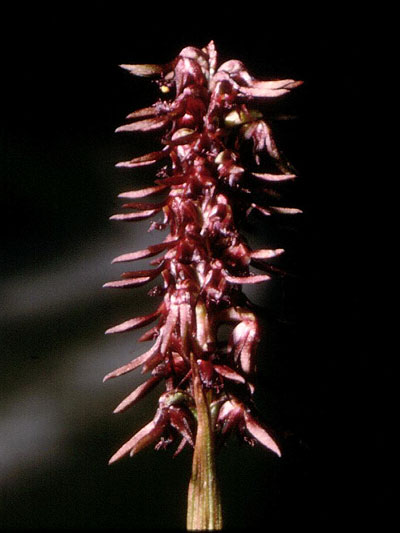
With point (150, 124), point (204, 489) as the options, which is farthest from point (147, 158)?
point (204, 489)

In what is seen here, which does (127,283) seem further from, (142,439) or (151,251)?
(142,439)

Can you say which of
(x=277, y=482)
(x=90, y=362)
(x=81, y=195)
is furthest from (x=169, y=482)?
(x=81, y=195)

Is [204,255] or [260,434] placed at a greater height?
[204,255]

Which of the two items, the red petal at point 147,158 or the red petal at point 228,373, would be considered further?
the red petal at point 147,158

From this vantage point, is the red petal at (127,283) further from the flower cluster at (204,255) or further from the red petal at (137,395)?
the red petal at (137,395)

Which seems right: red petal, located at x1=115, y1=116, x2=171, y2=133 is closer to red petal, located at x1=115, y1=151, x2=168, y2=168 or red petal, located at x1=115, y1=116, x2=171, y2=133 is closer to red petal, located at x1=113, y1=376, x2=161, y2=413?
red petal, located at x1=115, y1=151, x2=168, y2=168

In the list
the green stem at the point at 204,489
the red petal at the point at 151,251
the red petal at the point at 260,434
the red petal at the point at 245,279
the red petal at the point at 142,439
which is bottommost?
the green stem at the point at 204,489

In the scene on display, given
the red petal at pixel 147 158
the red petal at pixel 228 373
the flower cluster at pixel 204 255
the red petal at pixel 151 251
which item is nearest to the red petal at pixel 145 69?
the flower cluster at pixel 204 255

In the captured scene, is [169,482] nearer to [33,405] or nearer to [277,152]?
[33,405]

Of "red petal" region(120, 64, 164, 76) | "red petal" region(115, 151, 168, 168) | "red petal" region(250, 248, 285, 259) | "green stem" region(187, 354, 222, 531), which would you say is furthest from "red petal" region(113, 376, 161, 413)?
"red petal" region(120, 64, 164, 76)
